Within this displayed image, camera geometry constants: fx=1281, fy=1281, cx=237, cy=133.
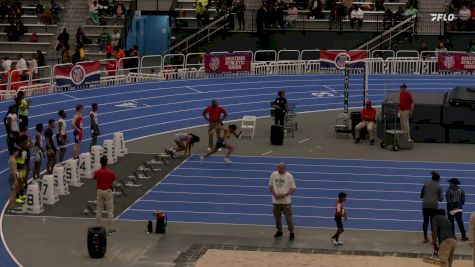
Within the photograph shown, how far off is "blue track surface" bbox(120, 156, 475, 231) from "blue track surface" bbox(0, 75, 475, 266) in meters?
5.01

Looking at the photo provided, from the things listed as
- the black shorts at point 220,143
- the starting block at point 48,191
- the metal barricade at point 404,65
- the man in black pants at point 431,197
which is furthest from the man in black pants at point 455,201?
the metal barricade at point 404,65

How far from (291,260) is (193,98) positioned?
63.6 feet

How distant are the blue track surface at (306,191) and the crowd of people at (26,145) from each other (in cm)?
248

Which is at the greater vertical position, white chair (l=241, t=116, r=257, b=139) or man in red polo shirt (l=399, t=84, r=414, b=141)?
man in red polo shirt (l=399, t=84, r=414, b=141)

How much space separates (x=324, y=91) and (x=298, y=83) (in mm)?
1525

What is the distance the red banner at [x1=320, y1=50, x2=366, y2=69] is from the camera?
47688mm

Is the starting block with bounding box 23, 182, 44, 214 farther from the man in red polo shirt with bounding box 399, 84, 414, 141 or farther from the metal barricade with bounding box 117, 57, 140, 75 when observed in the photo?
the metal barricade with bounding box 117, 57, 140, 75

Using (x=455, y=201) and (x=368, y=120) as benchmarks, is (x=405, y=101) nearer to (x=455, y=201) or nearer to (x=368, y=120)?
(x=368, y=120)

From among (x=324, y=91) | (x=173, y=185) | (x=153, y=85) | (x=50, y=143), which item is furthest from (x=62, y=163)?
(x=324, y=91)

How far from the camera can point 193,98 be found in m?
42.6

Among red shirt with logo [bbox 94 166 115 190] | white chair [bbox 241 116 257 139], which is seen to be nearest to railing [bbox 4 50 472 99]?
Answer: white chair [bbox 241 116 257 139]

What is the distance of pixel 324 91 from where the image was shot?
45.0 meters

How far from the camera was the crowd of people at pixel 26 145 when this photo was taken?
91.4 feet

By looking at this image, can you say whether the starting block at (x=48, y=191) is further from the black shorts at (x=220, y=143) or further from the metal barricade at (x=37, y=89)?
the metal barricade at (x=37, y=89)
